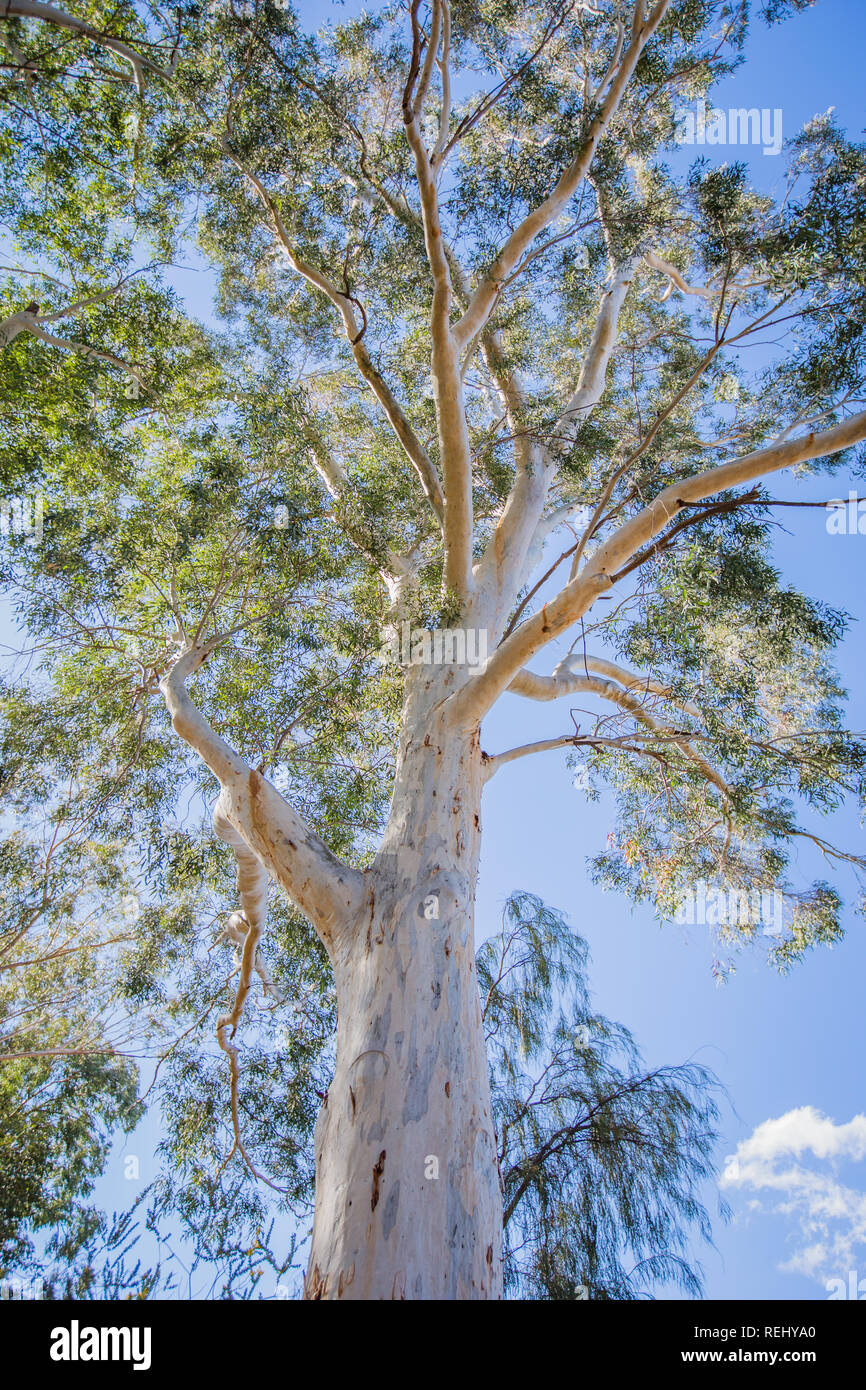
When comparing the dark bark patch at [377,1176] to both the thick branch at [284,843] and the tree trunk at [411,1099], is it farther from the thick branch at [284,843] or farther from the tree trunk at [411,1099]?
the thick branch at [284,843]

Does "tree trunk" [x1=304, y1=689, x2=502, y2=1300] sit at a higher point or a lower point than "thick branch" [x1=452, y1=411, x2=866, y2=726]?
lower

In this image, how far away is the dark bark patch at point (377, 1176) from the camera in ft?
5.75

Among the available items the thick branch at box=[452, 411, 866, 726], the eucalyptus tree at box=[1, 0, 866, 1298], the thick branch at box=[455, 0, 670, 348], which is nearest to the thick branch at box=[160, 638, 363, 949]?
the eucalyptus tree at box=[1, 0, 866, 1298]

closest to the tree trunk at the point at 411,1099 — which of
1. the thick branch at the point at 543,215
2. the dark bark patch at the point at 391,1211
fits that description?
the dark bark patch at the point at 391,1211

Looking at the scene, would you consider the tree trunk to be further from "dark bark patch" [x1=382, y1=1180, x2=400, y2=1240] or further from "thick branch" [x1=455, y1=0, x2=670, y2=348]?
"thick branch" [x1=455, y1=0, x2=670, y2=348]

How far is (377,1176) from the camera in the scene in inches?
71.0

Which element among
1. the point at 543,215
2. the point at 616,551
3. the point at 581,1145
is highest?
the point at 543,215

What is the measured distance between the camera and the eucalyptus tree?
3.08 meters

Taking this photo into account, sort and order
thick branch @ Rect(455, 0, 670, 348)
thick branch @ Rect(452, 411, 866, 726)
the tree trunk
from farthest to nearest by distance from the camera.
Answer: thick branch @ Rect(455, 0, 670, 348) < thick branch @ Rect(452, 411, 866, 726) < the tree trunk

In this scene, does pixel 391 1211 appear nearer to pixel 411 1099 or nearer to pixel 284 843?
pixel 411 1099

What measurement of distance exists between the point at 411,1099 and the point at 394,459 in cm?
481

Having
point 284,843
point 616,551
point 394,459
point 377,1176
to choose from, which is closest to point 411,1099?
point 377,1176

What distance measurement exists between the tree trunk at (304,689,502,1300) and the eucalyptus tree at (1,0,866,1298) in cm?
3

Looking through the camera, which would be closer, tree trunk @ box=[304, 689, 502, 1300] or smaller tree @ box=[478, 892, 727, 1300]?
tree trunk @ box=[304, 689, 502, 1300]
